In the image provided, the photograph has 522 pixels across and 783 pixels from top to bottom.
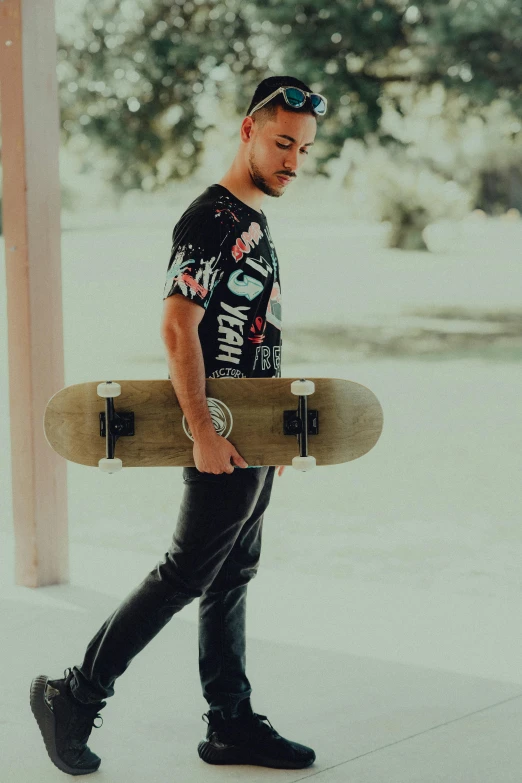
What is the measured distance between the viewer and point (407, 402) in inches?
479

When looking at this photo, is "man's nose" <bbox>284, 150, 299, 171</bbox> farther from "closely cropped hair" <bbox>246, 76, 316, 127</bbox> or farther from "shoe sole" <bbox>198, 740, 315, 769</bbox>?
"shoe sole" <bbox>198, 740, 315, 769</bbox>

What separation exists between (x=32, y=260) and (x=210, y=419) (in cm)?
172

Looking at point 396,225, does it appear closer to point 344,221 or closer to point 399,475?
point 344,221

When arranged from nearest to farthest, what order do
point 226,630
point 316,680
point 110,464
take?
point 110,464, point 226,630, point 316,680

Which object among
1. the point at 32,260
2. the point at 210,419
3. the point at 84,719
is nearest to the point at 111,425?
the point at 210,419

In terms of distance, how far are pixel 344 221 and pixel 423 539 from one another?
78.5ft

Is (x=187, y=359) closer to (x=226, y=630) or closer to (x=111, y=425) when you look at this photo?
(x=111, y=425)

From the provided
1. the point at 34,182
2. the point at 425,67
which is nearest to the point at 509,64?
the point at 425,67

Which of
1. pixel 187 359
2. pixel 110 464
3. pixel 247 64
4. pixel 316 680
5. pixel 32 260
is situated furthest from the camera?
pixel 247 64

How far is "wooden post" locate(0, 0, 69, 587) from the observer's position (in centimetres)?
369

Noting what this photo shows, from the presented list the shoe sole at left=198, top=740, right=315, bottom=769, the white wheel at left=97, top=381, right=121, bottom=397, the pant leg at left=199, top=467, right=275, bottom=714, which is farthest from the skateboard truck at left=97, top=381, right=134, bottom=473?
the shoe sole at left=198, top=740, right=315, bottom=769

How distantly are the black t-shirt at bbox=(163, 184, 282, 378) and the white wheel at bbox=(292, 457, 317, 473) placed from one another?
22 cm

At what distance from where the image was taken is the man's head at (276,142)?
230 cm

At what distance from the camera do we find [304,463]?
90.5 inches
